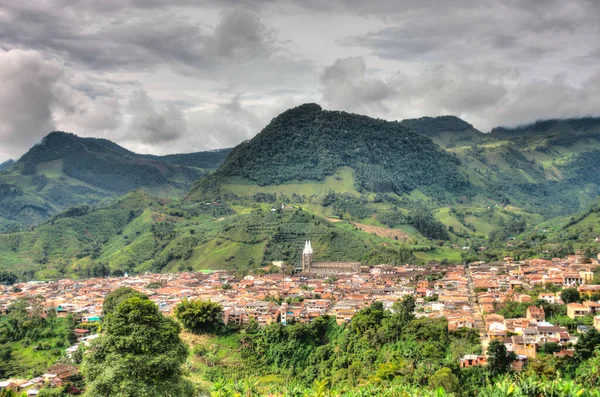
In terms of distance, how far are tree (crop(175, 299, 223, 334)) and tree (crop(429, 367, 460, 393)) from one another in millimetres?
18158

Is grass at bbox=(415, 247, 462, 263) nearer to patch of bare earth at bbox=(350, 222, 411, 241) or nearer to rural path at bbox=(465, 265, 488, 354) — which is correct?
patch of bare earth at bbox=(350, 222, 411, 241)

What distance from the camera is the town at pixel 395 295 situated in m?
35.7

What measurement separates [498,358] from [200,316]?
20559mm

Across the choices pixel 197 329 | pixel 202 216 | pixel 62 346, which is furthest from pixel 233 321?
pixel 202 216

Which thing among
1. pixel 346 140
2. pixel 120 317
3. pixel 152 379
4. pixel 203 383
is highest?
pixel 346 140

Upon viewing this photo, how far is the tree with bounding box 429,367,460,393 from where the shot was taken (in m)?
29.3

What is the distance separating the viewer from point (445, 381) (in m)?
29.6

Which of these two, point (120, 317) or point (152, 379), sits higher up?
point (120, 317)

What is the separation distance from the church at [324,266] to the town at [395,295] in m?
3.48

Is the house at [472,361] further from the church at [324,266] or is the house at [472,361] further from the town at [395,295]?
the church at [324,266]

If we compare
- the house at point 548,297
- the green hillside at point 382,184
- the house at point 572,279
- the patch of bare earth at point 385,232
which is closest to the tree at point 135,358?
the house at point 548,297

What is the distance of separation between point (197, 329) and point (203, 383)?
321 inches

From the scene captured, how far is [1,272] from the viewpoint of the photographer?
80.5 metres

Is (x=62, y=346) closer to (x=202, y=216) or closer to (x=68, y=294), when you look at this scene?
(x=68, y=294)
